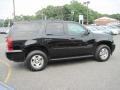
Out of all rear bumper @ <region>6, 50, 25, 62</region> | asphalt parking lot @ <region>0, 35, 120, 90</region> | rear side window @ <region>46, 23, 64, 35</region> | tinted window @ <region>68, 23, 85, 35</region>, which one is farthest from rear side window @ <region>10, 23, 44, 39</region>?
asphalt parking lot @ <region>0, 35, 120, 90</region>

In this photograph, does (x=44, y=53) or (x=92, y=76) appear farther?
(x=44, y=53)

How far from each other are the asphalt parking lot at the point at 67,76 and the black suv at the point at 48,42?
0.42 meters

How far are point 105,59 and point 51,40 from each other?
2.65m

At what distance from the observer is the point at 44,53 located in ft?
27.5

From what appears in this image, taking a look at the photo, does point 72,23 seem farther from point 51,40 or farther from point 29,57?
point 29,57

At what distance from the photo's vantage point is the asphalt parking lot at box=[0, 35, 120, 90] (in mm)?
6117

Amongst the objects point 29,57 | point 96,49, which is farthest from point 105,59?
point 29,57

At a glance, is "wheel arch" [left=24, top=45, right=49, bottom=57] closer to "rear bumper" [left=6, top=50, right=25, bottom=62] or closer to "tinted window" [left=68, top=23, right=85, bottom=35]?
"rear bumper" [left=6, top=50, right=25, bottom=62]

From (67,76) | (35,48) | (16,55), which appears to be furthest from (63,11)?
(67,76)

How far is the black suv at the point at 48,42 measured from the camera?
7.98 meters

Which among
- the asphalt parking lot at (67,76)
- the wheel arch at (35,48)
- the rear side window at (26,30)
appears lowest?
the asphalt parking lot at (67,76)

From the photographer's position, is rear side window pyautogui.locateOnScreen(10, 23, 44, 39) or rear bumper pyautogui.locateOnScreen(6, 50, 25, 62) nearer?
rear bumper pyautogui.locateOnScreen(6, 50, 25, 62)

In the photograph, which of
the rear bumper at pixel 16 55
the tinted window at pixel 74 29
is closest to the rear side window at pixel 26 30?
the rear bumper at pixel 16 55

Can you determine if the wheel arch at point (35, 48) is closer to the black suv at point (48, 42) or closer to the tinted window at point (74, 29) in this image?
the black suv at point (48, 42)
